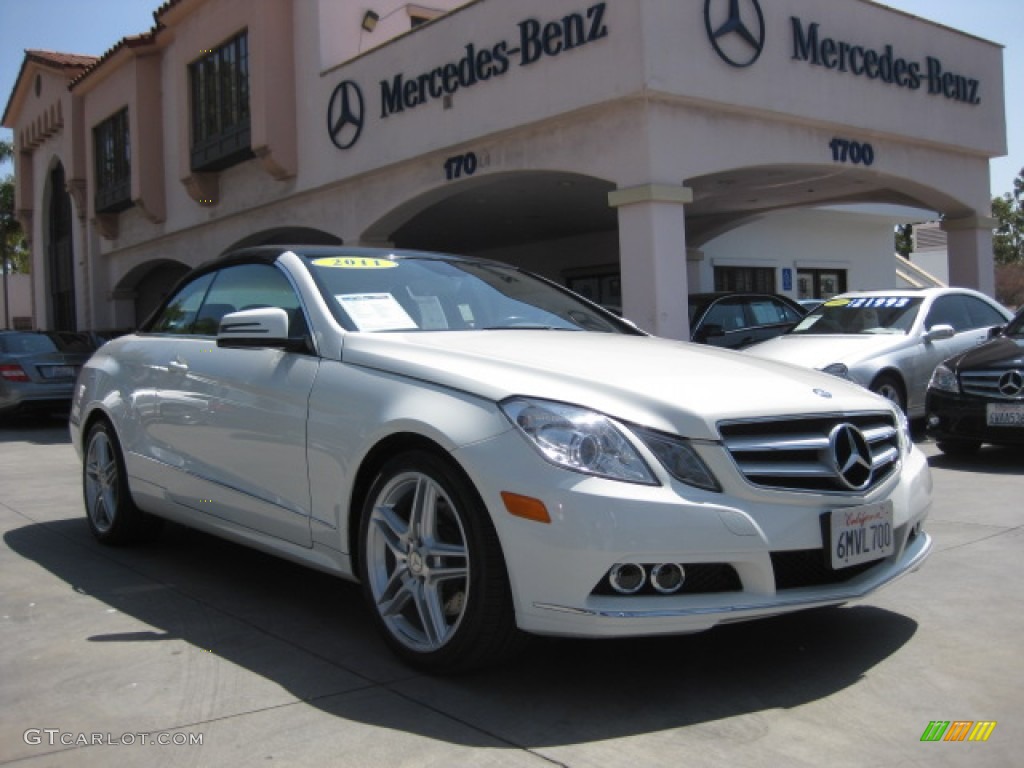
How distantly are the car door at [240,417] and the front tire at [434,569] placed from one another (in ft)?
1.55

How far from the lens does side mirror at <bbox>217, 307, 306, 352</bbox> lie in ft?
13.6

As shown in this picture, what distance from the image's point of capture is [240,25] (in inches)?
729

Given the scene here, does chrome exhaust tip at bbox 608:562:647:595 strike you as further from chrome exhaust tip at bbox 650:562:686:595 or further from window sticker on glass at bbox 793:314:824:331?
window sticker on glass at bbox 793:314:824:331

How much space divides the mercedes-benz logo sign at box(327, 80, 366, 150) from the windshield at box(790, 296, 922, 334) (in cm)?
803

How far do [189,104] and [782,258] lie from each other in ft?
44.0

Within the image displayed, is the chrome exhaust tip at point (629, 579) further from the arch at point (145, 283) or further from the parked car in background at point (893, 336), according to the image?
the arch at point (145, 283)

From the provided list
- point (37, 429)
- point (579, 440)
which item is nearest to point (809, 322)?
point (579, 440)

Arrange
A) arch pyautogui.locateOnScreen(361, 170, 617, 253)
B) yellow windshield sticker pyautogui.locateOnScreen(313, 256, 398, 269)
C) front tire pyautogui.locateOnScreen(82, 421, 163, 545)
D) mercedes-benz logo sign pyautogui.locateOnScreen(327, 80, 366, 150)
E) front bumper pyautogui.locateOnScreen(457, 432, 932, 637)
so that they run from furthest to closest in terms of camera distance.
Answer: mercedes-benz logo sign pyautogui.locateOnScreen(327, 80, 366, 150) < arch pyautogui.locateOnScreen(361, 170, 617, 253) < front tire pyautogui.locateOnScreen(82, 421, 163, 545) < yellow windshield sticker pyautogui.locateOnScreen(313, 256, 398, 269) < front bumper pyautogui.locateOnScreen(457, 432, 932, 637)

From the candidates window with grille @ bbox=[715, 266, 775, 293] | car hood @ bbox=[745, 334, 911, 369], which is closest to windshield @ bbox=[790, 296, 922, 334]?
car hood @ bbox=[745, 334, 911, 369]

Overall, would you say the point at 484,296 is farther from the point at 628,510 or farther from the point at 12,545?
the point at 12,545

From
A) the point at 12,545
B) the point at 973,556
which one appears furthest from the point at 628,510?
the point at 12,545

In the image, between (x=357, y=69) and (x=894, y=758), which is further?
(x=357, y=69)

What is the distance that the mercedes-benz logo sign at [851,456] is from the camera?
347 centimetres

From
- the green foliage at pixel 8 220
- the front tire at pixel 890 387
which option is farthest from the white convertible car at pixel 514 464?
the green foliage at pixel 8 220
